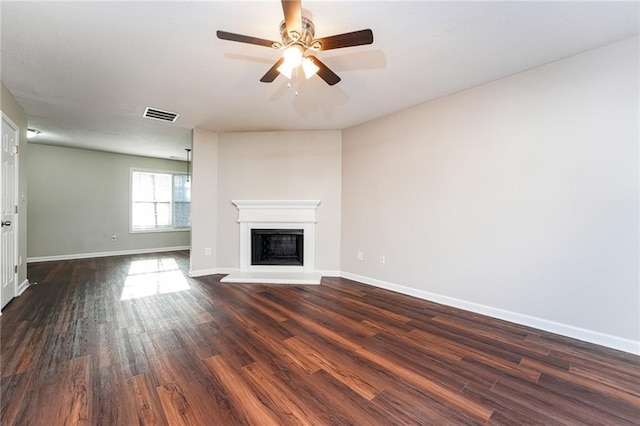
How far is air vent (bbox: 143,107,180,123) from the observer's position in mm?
3705

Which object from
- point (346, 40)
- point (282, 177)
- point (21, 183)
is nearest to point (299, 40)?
point (346, 40)

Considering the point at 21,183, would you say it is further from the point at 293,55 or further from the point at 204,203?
the point at 293,55

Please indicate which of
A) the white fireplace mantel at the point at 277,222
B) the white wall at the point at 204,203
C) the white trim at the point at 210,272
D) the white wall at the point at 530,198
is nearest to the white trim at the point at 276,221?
the white fireplace mantel at the point at 277,222

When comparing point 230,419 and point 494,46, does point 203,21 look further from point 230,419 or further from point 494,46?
point 230,419

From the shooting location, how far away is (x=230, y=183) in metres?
4.66

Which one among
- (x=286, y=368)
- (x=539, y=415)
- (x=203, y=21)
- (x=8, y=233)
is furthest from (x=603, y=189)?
(x=8, y=233)

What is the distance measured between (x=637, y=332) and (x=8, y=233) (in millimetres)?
6231

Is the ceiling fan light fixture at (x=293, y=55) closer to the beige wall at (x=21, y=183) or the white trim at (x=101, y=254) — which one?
the beige wall at (x=21, y=183)

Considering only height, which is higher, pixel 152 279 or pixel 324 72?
pixel 324 72

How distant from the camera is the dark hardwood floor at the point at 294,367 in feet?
4.87

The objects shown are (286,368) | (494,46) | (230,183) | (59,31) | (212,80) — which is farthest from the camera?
(230,183)

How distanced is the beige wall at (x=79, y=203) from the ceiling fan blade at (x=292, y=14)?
21.6ft

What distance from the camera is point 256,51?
2.31m

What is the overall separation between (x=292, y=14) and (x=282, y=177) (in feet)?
10.2
